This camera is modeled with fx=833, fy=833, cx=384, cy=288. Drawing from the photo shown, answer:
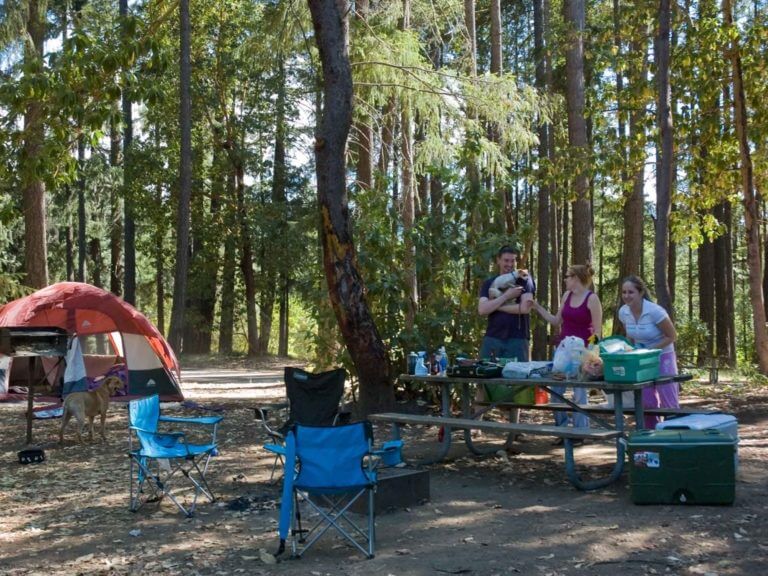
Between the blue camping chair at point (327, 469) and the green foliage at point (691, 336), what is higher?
the green foliage at point (691, 336)

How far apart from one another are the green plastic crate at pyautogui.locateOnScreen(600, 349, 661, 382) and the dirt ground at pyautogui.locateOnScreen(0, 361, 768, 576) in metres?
0.80

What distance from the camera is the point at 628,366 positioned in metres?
5.60

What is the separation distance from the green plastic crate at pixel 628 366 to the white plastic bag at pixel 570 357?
0.37m

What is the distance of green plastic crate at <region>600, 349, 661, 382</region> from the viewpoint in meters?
5.58

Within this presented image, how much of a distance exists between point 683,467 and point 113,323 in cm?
935

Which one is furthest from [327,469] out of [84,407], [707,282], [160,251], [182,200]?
[160,251]

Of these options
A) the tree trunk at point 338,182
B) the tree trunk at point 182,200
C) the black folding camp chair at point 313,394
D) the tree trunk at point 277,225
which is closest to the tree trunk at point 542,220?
the tree trunk at point 182,200

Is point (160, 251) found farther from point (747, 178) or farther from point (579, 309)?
point (579, 309)

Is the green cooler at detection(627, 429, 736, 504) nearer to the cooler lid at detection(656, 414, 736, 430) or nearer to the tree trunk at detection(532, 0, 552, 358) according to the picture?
the cooler lid at detection(656, 414, 736, 430)

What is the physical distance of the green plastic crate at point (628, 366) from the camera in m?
5.58

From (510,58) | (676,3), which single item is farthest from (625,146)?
(510,58)

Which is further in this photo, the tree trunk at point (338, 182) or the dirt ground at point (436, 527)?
the tree trunk at point (338, 182)

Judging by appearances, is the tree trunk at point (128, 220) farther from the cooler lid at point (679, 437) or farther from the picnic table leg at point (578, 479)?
the cooler lid at point (679, 437)

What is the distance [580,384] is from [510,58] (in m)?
22.8
